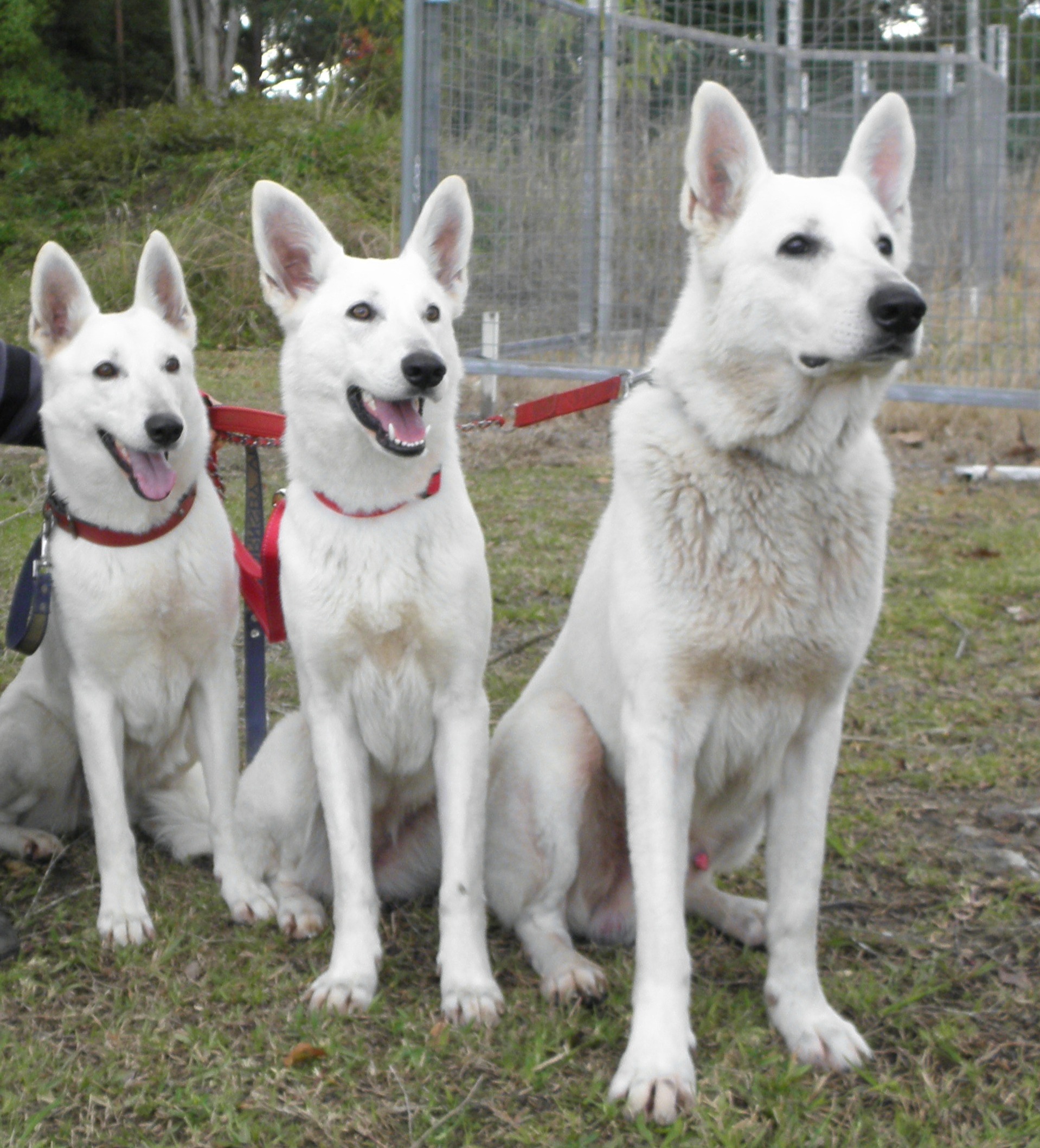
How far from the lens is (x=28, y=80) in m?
15.8

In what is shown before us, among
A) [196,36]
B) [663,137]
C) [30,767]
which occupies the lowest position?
[30,767]

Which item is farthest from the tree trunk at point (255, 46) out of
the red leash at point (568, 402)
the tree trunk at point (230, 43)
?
the red leash at point (568, 402)

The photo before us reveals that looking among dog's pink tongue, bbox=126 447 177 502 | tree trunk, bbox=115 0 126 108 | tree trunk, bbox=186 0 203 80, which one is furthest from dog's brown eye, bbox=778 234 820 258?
Answer: tree trunk, bbox=186 0 203 80

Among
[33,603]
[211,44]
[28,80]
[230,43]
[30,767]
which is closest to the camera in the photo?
[33,603]

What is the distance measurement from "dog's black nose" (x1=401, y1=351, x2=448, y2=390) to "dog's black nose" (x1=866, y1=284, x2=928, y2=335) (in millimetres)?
859

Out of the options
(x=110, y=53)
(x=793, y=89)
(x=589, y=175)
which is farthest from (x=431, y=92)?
(x=110, y=53)

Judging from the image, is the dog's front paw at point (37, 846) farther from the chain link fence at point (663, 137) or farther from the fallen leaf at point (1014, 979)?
the chain link fence at point (663, 137)

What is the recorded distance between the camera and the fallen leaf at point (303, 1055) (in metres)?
2.12

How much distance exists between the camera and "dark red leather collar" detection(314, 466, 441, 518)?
2482 mm

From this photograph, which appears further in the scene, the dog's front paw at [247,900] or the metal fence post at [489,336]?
the metal fence post at [489,336]

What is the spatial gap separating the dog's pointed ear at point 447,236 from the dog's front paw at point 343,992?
4.79 ft

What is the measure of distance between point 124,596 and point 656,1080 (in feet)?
5.19

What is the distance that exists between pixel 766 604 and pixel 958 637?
269cm

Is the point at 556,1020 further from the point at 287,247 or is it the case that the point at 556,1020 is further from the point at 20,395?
the point at 20,395
